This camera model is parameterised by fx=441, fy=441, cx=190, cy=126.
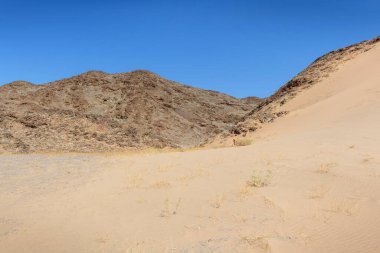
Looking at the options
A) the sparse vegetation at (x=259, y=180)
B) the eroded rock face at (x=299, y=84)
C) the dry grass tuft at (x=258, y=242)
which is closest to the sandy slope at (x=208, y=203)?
the dry grass tuft at (x=258, y=242)

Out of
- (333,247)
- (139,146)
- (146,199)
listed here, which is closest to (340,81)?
(139,146)

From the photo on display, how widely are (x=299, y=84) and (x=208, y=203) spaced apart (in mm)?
20041

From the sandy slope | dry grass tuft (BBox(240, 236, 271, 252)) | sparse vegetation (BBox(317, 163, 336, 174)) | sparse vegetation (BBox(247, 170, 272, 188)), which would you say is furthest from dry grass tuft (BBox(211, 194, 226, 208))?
sparse vegetation (BBox(317, 163, 336, 174))

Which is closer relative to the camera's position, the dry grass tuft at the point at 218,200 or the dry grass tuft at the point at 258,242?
the dry grass tuft at the point at 258,242

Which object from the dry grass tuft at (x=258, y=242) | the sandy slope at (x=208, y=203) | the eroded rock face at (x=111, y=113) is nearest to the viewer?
the dry grass tuft at (x=258, y=242)

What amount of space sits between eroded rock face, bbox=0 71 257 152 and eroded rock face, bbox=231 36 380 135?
479 centimetres

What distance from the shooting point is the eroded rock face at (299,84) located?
22266 millimetres

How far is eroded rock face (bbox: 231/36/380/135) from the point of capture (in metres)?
22.3

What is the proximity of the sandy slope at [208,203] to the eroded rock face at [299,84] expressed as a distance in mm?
9790

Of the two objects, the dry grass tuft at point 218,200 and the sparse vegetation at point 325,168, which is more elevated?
the sparse vegetation at point 325,168

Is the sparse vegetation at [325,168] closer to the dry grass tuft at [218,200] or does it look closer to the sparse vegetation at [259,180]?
the sparse vegetation at [259,180]

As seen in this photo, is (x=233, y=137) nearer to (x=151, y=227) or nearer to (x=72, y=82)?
(x=151, y=227)

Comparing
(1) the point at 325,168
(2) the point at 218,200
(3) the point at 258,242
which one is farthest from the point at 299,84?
(3) the point at 258,242

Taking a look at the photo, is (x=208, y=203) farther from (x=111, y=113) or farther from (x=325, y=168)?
(x=111, y=113)
